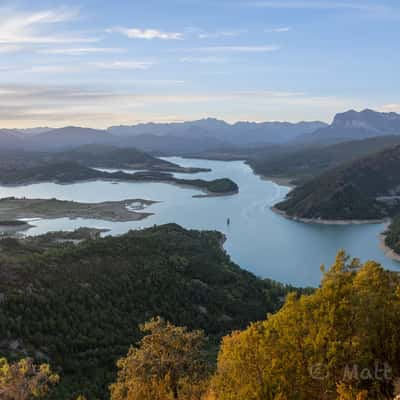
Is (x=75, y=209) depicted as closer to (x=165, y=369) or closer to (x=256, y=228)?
(x=256, y=228)

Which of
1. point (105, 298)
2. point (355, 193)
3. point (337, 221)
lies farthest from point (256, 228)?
point (105, 298)

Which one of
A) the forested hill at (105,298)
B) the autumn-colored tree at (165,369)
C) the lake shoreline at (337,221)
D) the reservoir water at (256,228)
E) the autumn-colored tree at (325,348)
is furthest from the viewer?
the lake shoreline at (337,221)

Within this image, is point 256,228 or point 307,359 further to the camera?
point 256,228

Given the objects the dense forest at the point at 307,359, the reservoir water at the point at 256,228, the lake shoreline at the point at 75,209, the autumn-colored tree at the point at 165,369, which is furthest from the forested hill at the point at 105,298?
the lake shoreline at the point at 75,209

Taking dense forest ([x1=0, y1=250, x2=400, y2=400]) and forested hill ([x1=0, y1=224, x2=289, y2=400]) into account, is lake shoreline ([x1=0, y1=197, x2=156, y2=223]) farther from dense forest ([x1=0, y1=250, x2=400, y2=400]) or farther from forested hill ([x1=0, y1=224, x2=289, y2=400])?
dense forest ([x1=0, y1=250, x2=400, y2=400])

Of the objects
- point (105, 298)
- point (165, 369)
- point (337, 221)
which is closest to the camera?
point (165, 369)

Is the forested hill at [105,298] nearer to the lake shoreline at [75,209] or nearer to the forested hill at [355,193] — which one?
the lake shoreline at [75,209]

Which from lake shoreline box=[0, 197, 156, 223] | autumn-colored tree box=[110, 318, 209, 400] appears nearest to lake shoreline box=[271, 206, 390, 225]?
lake shoreline box=[0, 197, 156, 223]
